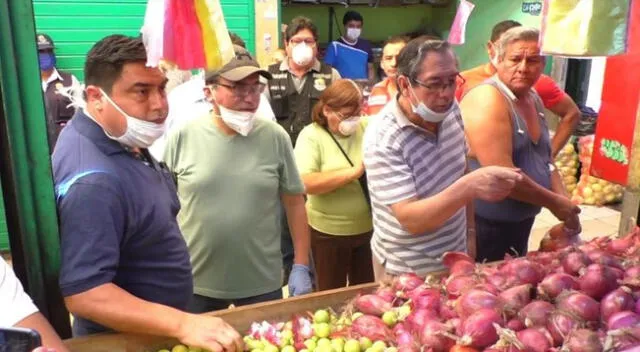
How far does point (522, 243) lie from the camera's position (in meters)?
2.80

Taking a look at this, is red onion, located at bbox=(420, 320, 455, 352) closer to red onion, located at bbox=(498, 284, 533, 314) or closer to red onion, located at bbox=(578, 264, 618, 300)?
red onion, located at bbox=(498, 284, 533, 314)

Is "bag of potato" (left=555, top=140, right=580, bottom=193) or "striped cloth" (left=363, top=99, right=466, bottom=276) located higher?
"striped cloth" (left=363, top=99, right=466, bottom=276)

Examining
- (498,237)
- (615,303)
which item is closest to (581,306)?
A: (615,303)

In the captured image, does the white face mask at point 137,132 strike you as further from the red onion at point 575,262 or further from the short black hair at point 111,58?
the red onion at point 575,262

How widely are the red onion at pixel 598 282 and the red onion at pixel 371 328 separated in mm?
549

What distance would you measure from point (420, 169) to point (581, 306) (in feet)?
2.52

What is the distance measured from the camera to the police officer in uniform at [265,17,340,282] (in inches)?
172

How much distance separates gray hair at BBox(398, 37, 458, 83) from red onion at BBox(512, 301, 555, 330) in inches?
36.2

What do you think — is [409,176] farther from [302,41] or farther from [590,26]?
[302,41]

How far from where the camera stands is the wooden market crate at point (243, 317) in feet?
5.26

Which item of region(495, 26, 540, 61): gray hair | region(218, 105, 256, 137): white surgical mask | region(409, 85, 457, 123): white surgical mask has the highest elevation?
region(495, 26, 540, 61): gray hair

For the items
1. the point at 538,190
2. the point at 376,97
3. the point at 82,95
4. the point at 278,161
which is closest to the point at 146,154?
the point at 82,95

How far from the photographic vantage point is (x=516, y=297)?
5.14ft

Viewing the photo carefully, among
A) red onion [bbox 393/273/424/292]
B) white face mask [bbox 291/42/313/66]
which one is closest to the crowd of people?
red onion [bbox 393/273/424/292]
